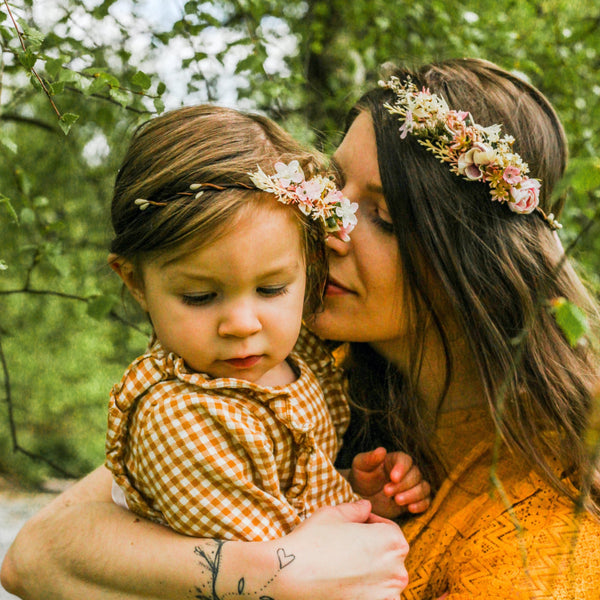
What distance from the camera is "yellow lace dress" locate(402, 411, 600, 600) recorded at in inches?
62.4

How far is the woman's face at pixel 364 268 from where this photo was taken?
1.98 m

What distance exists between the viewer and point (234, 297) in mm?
1562

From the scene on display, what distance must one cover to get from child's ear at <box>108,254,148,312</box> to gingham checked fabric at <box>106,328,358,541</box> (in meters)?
0.15

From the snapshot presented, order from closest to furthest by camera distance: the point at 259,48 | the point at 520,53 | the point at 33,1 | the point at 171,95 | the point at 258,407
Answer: the point at 258,407, the point at 33,1, the point at 259,48, the point at 171,95, the point at 520,53

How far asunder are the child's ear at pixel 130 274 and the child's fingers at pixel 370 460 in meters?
0.76

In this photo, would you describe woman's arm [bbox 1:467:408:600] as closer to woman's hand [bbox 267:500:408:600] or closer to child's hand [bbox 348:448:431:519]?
woman's hand [bbox 267:500:408:600]

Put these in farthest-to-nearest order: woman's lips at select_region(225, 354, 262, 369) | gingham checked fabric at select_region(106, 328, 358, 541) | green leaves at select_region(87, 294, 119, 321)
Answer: green leaves at select_region(87, 294, 119, 321), woman's lips at select_region(225, 354, 262, 369), gingham checked fabric at select_region(106, 328, 358, 541)

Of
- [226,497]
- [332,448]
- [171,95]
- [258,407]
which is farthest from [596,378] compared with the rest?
[171,95]

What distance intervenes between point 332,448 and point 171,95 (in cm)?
174

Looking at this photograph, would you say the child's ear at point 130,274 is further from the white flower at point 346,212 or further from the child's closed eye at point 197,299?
the white flower at point 346,212

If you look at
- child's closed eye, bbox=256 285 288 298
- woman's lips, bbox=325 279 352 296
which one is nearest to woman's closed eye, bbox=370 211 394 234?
woman's lips, bbox=325 279 352 296

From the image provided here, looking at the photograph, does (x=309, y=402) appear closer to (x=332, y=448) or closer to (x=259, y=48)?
(x=332, y=448)

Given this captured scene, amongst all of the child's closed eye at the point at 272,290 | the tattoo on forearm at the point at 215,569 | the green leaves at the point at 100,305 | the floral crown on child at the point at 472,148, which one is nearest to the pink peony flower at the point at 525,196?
the floral crown on child at the point at 472,148

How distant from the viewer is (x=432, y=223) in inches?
75.1
